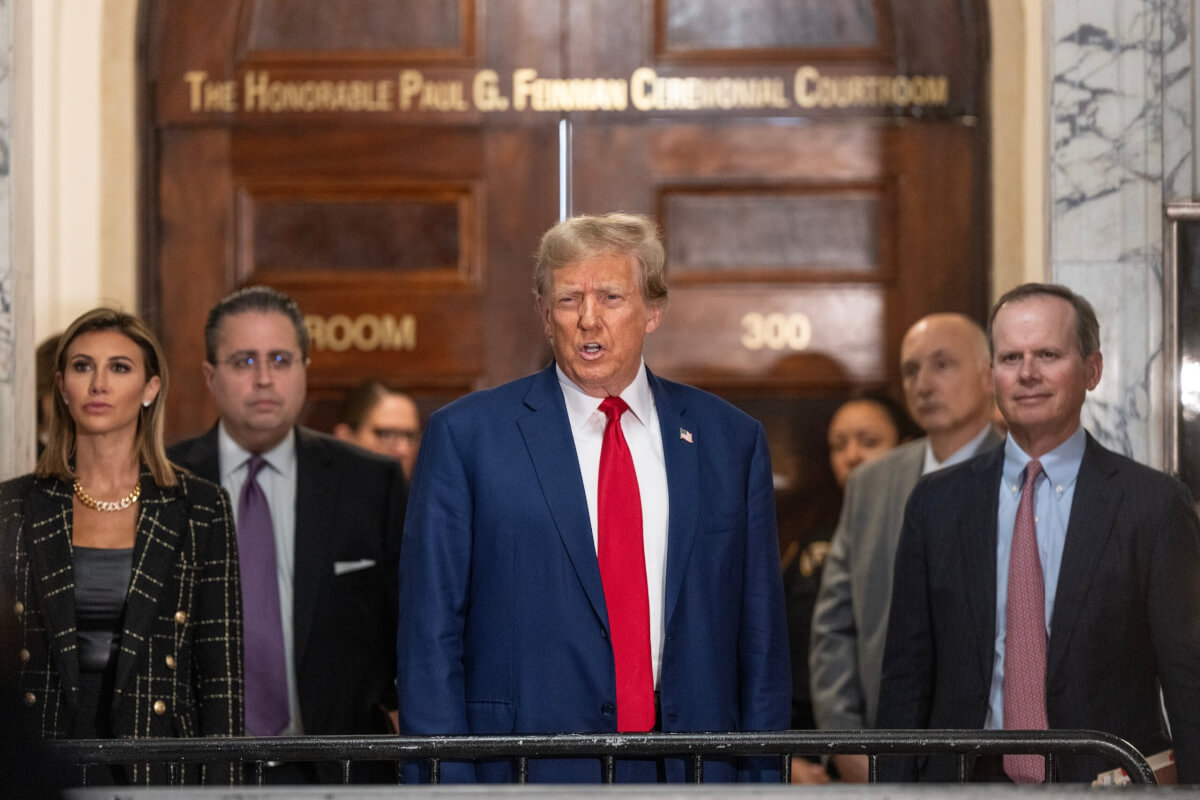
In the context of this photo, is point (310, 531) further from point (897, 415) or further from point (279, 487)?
point (897, 415)

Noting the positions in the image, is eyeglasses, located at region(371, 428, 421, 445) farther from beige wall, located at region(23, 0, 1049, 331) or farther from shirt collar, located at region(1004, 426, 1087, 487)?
shirt collar, located at region(1004, 426, 1087, 487)

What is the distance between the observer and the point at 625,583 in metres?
3.36

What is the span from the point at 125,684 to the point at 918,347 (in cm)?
281

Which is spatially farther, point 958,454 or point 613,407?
point 958,454

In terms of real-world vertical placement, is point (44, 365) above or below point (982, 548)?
above

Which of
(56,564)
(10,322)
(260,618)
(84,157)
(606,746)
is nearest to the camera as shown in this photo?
(606,746)

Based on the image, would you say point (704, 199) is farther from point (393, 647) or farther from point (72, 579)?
point (72, 579)

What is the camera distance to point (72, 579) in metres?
3.87

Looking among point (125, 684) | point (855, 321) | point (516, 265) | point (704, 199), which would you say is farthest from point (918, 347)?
point (125, 684)

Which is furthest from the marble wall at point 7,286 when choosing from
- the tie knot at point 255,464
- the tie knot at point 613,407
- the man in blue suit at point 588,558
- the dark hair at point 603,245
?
the tie knot at point 613,407

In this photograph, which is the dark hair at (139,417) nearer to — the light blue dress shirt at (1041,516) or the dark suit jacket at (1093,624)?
the dark suit jacket at (1093,624)

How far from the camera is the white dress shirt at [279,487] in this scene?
450cm

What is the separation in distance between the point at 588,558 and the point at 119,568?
4.36 feet

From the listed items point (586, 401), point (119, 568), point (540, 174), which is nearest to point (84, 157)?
point (540, 174)
